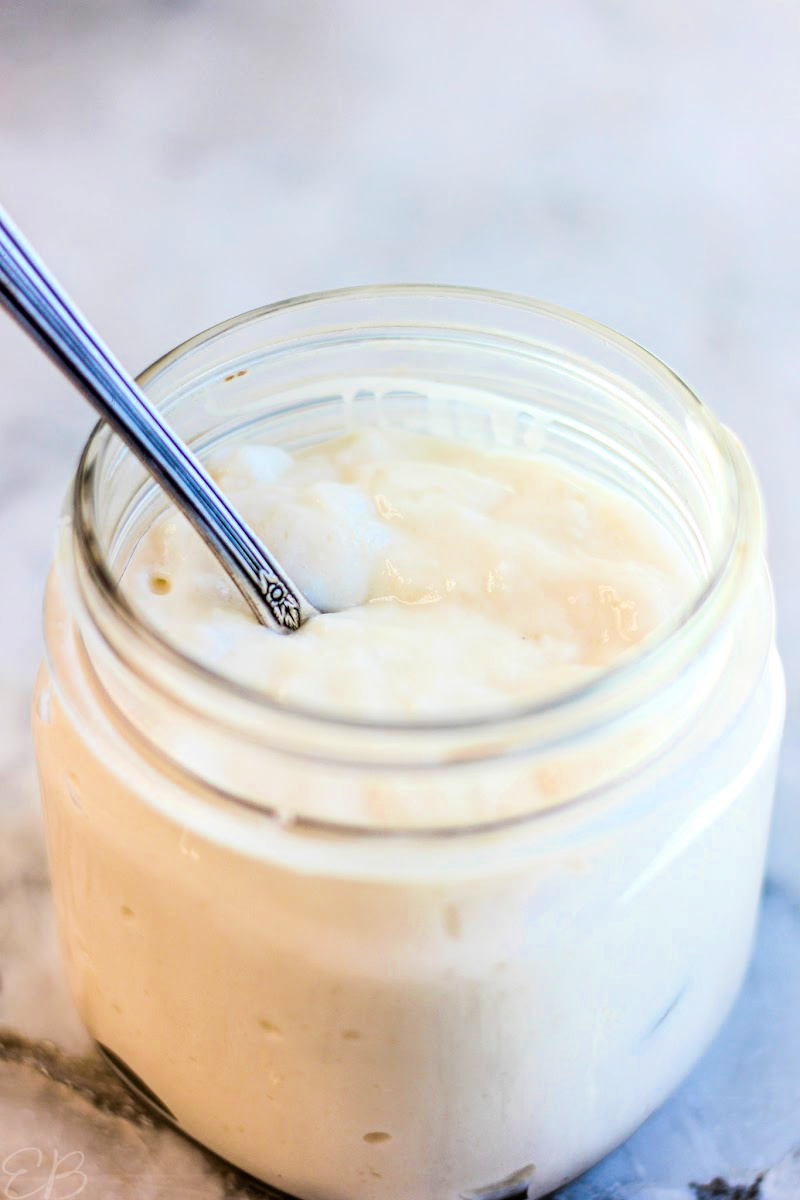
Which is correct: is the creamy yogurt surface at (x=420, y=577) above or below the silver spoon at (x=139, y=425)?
below

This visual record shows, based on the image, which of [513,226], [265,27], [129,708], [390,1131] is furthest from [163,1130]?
[265,27]

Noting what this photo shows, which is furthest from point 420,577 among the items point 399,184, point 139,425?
point 399,184

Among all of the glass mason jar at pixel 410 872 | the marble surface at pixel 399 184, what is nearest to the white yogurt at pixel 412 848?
the glass mason jar at pixel 410 872

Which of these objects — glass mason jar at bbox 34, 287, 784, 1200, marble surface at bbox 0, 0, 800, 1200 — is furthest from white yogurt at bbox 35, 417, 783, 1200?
marble surface at bbox 0, 0, 800, 1200

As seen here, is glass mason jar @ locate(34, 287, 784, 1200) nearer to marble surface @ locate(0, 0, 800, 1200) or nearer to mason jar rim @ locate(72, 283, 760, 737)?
mason jar rim @ locate(72, 283, 760, 737)

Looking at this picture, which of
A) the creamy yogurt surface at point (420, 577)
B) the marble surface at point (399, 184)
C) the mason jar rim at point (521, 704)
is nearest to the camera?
the mason jar rim at point (521, 704)

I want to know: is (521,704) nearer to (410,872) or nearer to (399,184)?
(410,872)

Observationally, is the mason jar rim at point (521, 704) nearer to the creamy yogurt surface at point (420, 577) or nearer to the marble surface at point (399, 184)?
the creamy yogurt surface at point (420, 577)
